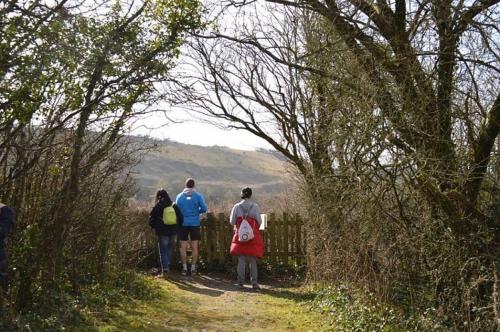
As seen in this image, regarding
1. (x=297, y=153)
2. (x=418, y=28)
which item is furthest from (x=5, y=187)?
Answer: (x=297, y=153)

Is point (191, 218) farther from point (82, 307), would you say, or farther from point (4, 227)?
point (4, 227)

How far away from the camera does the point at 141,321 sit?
24.9ft

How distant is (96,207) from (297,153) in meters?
→ 4.04

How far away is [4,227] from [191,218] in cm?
665

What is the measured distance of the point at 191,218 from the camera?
12500 millimetres

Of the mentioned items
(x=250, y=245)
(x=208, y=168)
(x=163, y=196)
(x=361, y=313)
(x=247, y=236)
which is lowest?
(x=361, y=313)

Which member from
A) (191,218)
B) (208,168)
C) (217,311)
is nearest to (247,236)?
(191,218)

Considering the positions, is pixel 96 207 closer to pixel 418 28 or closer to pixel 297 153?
pixel 297 153

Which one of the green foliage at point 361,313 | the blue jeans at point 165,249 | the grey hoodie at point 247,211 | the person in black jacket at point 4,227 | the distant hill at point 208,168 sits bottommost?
the green foliage at point 361,313

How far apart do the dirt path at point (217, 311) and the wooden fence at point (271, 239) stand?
179 centimetres

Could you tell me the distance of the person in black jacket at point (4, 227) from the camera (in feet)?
19.6

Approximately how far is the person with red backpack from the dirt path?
401mm

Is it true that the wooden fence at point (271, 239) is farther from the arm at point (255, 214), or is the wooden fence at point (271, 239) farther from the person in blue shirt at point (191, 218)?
the arm at point (255, 214)

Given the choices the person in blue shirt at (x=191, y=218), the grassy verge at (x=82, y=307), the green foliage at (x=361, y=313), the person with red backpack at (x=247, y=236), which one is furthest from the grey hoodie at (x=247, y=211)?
the green foliage at (x=361, y=313)
